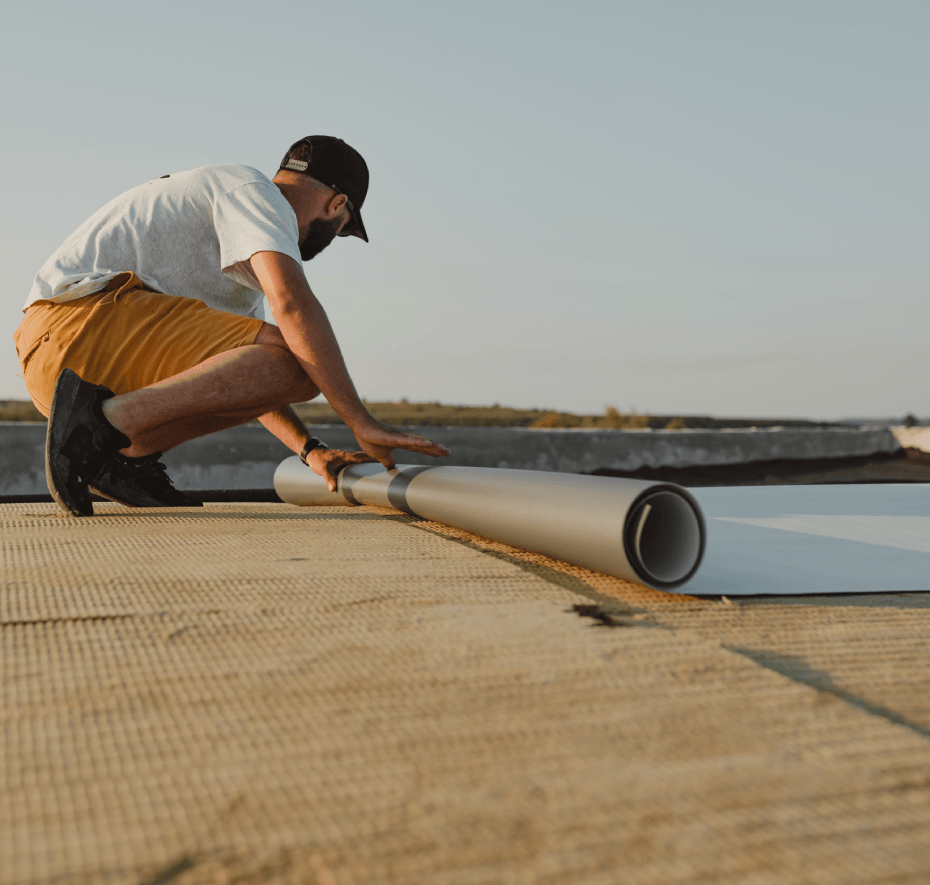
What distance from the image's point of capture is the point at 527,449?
573 centimetres

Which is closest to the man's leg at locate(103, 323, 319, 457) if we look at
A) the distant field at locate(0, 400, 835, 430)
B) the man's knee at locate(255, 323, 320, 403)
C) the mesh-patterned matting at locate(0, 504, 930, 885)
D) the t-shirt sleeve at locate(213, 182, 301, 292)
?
the man's knee at locate(255, 323, 320, 403)

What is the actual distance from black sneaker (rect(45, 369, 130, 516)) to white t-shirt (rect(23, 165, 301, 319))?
0.36 m

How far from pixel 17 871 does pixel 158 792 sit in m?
0.12

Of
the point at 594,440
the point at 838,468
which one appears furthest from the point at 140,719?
the point at 838,468

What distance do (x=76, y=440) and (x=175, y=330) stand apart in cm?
45

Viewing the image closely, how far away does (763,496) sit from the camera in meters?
3.53

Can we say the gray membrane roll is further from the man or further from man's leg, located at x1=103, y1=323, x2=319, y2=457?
man's leg, located at x1=103, y1=323, x2=319, y2=457

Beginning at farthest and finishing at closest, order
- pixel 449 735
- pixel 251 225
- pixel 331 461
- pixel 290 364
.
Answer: pixel 331 461 → pixel 290 364 → pixel 251 225 → pixel 449 735

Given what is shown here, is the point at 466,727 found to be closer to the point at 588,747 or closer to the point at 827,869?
the point at 588,747

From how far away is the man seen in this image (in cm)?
223

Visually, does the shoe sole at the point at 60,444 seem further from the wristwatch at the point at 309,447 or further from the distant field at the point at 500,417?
the distant field at the point at 500,417

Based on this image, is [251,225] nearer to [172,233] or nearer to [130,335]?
[172,233]

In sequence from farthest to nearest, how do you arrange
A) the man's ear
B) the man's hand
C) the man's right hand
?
the man's hand, the man's ear, the man's right hand

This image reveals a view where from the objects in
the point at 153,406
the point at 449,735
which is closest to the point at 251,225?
the point at 153,406
